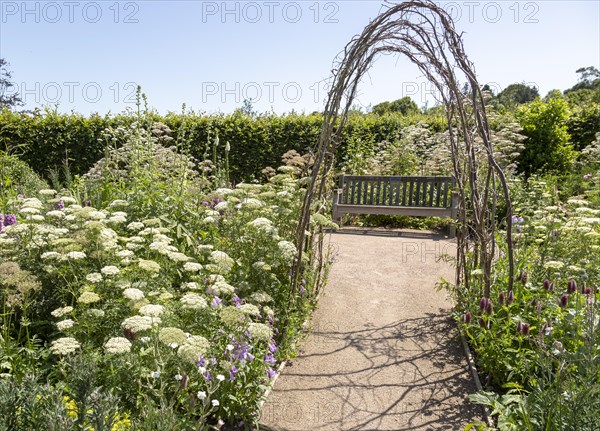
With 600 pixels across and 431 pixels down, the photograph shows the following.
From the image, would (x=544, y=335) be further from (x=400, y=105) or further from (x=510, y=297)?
(x=400, y=105)

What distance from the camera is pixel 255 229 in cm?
410

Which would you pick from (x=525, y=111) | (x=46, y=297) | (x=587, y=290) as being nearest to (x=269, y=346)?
(x=46, y=297)

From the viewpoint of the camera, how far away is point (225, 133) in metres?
12.1

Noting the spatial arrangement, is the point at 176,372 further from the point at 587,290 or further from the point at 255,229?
the point at 587,290

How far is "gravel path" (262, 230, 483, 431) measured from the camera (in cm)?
324

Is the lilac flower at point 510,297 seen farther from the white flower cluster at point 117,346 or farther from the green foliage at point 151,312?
the white flower cluster at point 117,346

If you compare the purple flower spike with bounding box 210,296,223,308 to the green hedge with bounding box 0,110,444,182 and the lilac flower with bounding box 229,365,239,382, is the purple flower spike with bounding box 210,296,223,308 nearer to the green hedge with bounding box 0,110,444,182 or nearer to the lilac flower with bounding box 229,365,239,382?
the lilac flower with bounding box 229,365,239,382

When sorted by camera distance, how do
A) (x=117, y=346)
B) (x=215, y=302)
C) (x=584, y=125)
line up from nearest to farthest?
(x=117, y=346) → (x=215, y=302) → (x=584, y=125)

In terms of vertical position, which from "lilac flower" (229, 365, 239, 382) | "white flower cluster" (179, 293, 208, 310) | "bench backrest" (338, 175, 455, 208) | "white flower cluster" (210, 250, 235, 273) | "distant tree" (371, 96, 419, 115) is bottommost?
"lilac flower" (229, 365, 239, 382)

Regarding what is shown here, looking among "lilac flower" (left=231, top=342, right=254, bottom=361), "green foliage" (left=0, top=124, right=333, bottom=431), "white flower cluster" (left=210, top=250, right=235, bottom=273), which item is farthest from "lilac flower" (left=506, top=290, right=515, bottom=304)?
"white flower cluster" (left=210, top=250, right=235, bottom=273)

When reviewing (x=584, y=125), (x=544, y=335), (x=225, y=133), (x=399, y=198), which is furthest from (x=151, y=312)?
(x=584, y=125)

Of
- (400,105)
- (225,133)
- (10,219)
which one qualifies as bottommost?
(10,219)

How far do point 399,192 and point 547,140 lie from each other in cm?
408

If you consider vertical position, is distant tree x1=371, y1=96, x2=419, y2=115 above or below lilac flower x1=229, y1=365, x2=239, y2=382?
above
